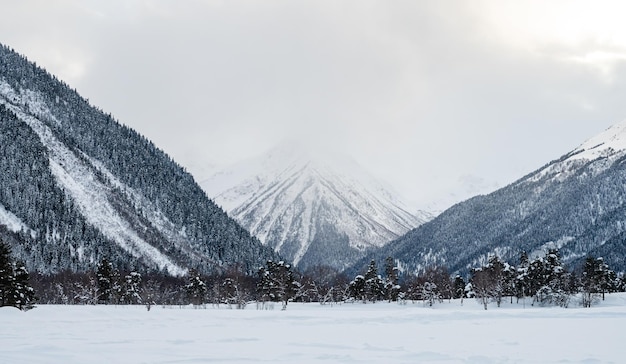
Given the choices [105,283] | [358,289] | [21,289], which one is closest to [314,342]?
[21,289]

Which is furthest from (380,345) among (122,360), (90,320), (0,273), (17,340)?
(0,273)

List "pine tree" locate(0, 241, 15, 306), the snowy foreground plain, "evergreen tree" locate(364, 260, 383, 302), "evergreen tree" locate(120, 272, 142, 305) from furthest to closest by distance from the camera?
1. "evergreen tree" locate(364, 260, 383, 302)
2. "evergreen tree" locate(120, 272, 142, 305)
3. "pine tree" locate(0, 241, 15, 306)
4. the snowy foreground plain

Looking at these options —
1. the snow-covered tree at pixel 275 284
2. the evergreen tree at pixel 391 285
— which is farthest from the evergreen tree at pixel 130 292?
the evergreen tree at pixel 391 285

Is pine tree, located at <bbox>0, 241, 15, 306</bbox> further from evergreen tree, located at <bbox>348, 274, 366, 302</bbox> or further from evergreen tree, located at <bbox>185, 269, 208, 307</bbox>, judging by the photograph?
evergreen tree, located at <bbox>348, 274, 366, 302</bbox>

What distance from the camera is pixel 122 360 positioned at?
68.8 feet

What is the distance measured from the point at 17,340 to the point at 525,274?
324ft

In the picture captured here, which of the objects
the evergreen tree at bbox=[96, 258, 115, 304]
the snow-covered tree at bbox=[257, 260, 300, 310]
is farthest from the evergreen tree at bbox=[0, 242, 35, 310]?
the snow-covered tree at bbox=[257, 260, 300, 310]

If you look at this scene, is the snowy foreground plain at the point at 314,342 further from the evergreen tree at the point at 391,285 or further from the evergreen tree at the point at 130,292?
the evergreen tree at the point at 391,285

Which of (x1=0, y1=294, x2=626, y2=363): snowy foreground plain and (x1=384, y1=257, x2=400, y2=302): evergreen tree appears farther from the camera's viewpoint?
(x1=384, y1=257, x2=400, y2=302): evergreen tree

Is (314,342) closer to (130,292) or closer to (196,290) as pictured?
(196,290)

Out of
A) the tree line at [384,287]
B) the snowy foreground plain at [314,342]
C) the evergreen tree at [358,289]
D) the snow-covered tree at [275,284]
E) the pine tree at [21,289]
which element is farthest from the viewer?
the evergreen tree at [358,289]

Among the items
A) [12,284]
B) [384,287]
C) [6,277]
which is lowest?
[384,287]

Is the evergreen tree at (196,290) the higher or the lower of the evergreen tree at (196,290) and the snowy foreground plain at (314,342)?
the lower

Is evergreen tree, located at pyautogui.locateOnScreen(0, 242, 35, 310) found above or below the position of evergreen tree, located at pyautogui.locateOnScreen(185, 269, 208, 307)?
above
